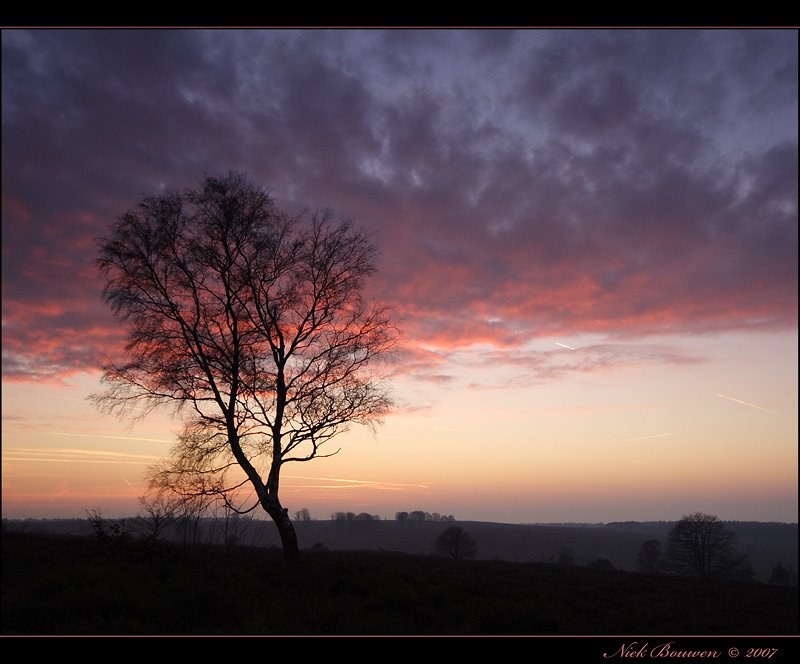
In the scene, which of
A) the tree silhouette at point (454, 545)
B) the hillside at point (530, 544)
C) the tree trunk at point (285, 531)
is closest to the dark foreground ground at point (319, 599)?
the tree trunk at point (285, 531)

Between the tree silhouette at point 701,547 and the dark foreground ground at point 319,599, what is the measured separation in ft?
158

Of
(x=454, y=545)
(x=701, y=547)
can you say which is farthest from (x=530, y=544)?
(x=701, y=547)

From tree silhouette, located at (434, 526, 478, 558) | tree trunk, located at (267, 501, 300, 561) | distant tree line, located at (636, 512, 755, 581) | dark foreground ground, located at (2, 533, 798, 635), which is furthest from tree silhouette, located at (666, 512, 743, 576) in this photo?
tree trunk, located at (267, 501, 300, 561)

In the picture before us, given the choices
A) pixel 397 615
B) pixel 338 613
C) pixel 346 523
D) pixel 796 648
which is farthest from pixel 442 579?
pixel 346 523

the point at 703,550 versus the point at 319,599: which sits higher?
the point at 319,599

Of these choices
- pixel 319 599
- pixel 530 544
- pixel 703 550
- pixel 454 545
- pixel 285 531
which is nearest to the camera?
pixel 319 599

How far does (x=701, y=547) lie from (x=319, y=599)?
62.4 meters

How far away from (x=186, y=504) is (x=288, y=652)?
1156 cm

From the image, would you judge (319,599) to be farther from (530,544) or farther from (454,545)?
(530,544)

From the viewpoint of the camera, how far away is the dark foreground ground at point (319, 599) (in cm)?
1166

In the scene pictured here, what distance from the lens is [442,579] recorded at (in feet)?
57.0

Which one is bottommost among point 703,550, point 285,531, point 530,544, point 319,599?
point 530,544

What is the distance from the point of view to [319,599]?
14.0 meters

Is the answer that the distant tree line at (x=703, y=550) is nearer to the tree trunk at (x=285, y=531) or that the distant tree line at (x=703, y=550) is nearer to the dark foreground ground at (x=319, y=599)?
the dark foreground ground at (x=319, y=599)
